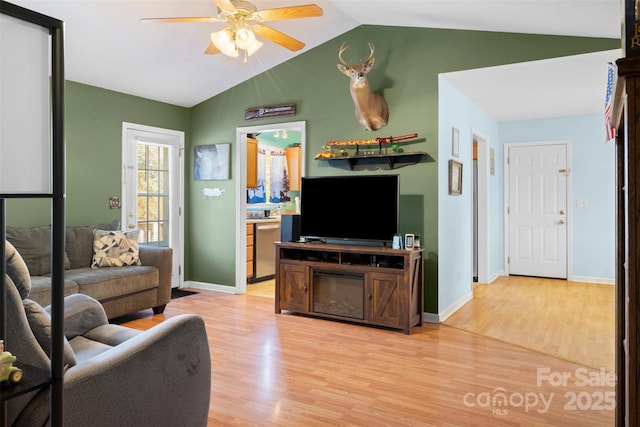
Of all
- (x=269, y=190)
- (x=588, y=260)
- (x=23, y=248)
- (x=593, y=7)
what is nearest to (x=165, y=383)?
(x=23, y=248)

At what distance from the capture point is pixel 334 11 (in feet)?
13.7

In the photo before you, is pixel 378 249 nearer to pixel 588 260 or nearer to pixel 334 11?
pixel 334 11

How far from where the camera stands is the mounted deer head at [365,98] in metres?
4.23

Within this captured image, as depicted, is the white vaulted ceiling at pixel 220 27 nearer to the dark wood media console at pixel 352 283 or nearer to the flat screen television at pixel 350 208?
the flat screen television at pixel 350 208

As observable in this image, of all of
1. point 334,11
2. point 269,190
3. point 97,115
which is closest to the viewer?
point 334,11

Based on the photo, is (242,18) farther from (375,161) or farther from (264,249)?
(264,249)

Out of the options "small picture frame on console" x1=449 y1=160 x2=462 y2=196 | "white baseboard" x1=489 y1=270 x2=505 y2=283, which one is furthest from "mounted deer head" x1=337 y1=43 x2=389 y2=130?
"white baseboard" x1=489 y1=270 x2=505 y2=283

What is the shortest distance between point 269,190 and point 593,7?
5.21m

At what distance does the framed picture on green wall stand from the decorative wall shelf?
1.46 metres

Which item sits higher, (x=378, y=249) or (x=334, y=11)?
(x=334, y=11)

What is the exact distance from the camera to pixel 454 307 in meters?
4.69

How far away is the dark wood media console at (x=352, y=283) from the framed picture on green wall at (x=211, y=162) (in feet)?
5.35

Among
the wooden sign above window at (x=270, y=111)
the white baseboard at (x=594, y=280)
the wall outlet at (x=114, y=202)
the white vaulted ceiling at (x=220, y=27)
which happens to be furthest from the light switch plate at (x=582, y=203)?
the wall outlet at (x=114, y=202)

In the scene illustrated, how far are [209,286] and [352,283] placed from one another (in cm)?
234
